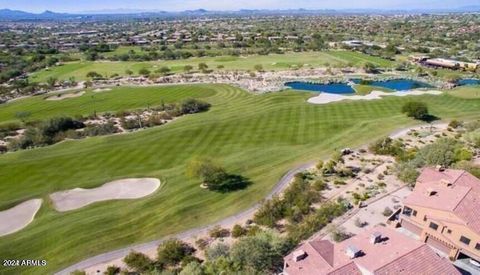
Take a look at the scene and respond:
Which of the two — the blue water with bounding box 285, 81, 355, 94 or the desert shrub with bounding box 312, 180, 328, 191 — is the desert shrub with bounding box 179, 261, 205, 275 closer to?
the desert shrub with bounding box 312, 180, 328, 191

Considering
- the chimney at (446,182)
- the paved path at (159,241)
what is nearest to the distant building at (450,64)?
the paved path at (159,241)

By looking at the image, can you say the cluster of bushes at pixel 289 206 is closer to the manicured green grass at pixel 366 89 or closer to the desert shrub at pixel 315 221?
the desert shrub at pixel 315 221

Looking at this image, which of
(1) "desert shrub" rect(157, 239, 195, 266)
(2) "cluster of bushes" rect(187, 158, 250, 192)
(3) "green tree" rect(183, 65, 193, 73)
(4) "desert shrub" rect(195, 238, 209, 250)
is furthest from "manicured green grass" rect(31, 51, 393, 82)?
(1) "desert shrub" rect(157, 239, 195, 266)

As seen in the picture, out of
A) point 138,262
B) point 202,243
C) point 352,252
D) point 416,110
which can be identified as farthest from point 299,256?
point 416,110

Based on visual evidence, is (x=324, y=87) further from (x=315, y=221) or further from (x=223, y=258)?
(x=223, y=258)

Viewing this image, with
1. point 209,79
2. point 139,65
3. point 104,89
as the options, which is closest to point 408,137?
point 209,79
